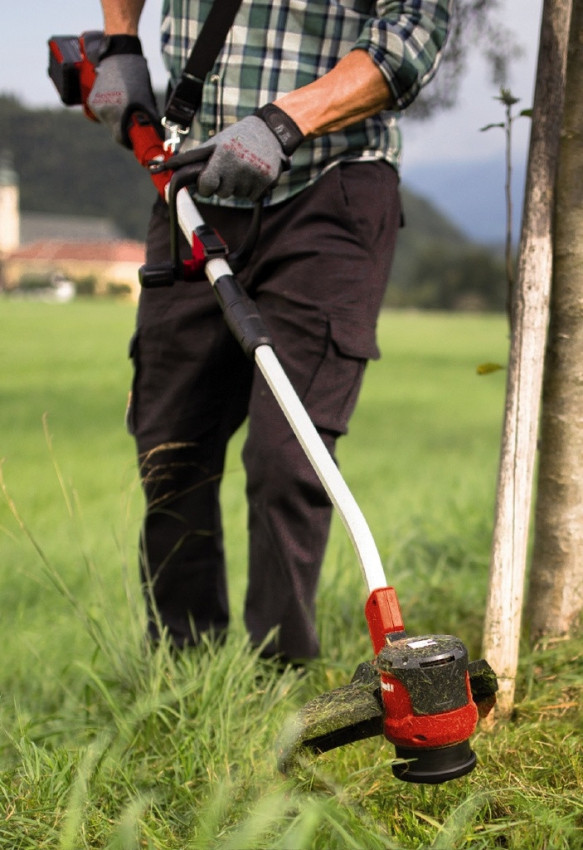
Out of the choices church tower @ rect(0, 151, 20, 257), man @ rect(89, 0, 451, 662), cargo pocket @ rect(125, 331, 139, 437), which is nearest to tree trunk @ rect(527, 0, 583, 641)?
man @ rect(89, 0, 451, 662)

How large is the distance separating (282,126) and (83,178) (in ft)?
235

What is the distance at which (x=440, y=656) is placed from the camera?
1320 mm

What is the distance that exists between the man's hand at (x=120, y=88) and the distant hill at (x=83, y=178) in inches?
2241

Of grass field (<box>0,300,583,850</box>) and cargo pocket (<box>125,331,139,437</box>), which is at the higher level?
cargo pocket (<box>125,331,139,437</box>)

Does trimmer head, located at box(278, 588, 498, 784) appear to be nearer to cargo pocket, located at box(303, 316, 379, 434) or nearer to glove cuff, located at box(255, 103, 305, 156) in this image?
cargo pocket, located at box(303, 316, 379, 434)

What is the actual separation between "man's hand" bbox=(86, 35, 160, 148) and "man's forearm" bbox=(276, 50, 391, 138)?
20.0 inches

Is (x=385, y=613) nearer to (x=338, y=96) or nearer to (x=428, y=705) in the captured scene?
(x=428, y=705)

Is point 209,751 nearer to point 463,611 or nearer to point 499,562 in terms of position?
point 499,562

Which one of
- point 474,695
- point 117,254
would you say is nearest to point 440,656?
point 474,695

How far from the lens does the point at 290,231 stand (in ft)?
7.03

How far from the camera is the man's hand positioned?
7.53 feet

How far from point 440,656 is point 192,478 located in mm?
1221

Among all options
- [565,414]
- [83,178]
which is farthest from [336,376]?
[83,178]

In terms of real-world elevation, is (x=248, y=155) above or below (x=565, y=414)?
above
